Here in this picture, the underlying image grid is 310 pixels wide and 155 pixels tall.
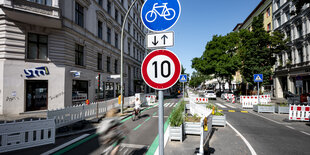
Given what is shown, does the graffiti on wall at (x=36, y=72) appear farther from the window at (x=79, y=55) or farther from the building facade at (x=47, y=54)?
the window at (x=79, y=55)

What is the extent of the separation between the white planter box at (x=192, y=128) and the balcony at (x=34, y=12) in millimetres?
12055

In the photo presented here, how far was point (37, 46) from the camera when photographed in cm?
1173

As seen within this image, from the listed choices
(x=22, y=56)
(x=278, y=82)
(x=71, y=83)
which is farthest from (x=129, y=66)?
(x=278, y=82)

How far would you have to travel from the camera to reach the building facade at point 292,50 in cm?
1997

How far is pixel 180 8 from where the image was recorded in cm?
248

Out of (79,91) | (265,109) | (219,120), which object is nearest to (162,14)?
(219,120)

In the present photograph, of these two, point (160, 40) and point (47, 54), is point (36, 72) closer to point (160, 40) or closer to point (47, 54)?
point (47, 54)

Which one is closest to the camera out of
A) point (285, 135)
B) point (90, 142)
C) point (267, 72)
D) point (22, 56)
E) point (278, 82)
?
point (90, 142)

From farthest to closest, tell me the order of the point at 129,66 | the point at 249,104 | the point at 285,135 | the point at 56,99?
1. the point at 129,66
2. the point at 249,104
3. the point at 56,99
4. the point at 285,135

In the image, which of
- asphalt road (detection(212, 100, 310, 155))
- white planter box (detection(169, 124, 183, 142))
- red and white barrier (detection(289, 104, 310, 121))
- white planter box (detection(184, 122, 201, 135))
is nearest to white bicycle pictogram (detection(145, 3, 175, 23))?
white planter box (detection(169, 124, 183, 142))

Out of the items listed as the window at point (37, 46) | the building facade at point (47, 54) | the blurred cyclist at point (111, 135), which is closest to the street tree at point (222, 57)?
the building facade at point (47, 54)

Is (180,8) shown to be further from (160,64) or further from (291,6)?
(291,6)

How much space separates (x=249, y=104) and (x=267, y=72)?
37.2 ft

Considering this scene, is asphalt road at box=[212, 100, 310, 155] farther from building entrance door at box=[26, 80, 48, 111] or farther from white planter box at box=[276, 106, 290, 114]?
building entrance door at box=[26, 80, 48, 111]
